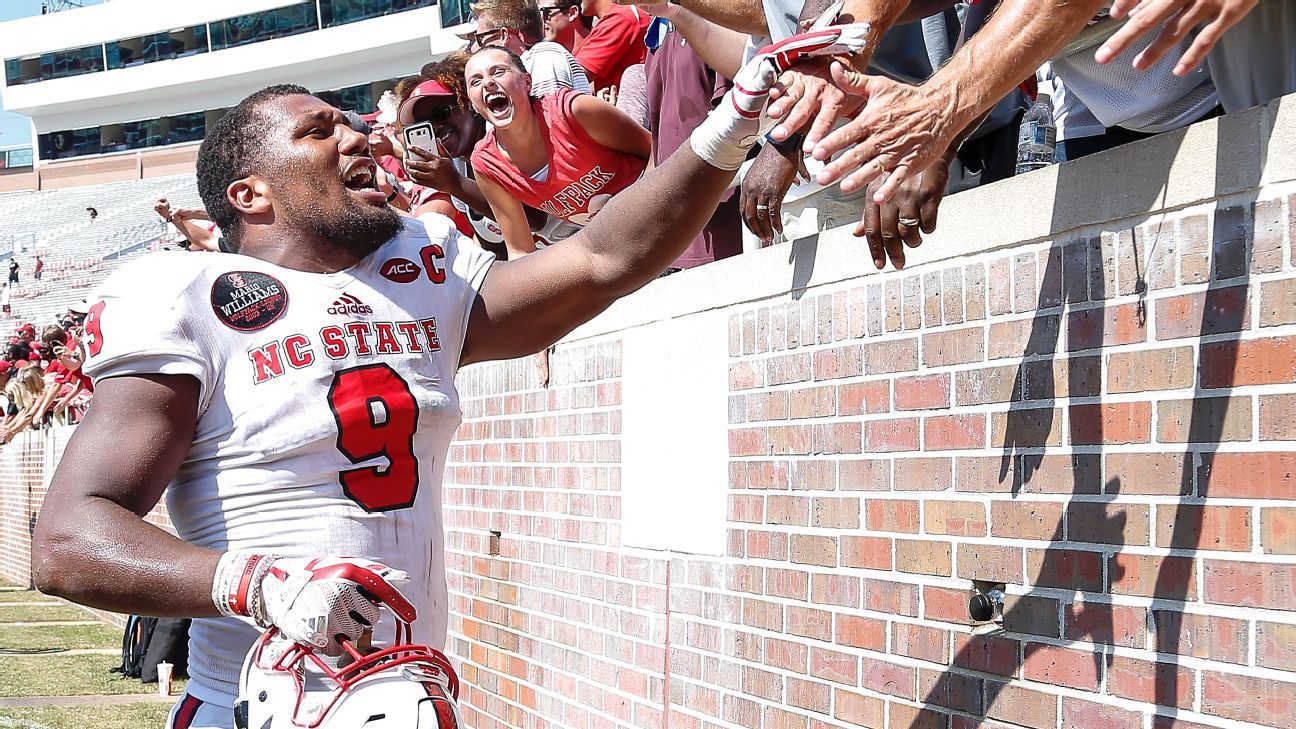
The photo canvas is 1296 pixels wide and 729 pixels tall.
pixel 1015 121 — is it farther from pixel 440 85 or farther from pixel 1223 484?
pixel 440 85

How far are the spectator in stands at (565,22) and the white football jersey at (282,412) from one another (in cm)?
375

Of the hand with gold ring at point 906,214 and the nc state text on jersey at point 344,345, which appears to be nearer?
the nc state text on jersey at point 344,345

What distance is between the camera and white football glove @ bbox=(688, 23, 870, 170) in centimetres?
281

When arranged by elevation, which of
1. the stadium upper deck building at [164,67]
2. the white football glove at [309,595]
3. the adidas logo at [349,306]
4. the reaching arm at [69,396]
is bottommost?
the white football glove at [309,595]

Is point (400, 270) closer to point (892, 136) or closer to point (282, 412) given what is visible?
point (282, 412)

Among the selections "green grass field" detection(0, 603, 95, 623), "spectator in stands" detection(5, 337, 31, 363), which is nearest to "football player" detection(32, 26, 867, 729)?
"green grass field" detection(0, 603, 95, 623)

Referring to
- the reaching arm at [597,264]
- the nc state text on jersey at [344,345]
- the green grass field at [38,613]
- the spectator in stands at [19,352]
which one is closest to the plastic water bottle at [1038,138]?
the reaching arm at [597,264]

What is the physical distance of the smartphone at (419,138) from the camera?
6824 millimetres

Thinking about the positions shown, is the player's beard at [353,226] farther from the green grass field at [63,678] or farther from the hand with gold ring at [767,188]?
the green grass field at [63,678]

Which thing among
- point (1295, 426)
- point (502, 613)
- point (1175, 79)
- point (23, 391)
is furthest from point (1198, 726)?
point (23, 391)

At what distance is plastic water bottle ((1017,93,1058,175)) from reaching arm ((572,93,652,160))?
238 centimetres

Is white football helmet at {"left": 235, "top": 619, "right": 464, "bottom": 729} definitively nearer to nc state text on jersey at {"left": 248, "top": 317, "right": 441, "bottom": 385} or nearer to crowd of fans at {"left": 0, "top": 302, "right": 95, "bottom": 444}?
nc state text on jersey at {"left": 248, "top": 317, "right": 441, "bottom": 385}

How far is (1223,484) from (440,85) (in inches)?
197

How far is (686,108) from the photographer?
5273mm
